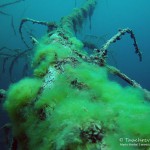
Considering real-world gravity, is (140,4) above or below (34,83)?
above

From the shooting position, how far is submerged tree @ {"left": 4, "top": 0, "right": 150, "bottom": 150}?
126 centimetres

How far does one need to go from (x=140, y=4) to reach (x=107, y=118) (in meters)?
95.2

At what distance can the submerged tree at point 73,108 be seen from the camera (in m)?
1.26

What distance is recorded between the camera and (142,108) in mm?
1470

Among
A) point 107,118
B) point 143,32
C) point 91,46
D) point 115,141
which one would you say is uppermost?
point 143,32

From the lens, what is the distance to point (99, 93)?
5.57ft

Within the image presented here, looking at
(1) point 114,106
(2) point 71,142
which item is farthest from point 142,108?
(2) point 71,142

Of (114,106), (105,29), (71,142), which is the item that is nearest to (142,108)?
(114,106)

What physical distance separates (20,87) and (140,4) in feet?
310

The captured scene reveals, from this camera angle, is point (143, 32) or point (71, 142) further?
point (143, 32)

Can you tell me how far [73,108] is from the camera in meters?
1.47

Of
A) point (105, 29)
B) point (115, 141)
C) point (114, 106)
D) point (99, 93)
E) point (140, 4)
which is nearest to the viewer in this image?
point (115, 141)

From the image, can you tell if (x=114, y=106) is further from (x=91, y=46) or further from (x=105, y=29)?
(x=105, y=29)

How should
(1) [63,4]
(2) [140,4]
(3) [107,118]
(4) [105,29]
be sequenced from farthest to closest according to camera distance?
(1) [63,4] < (2) [140,4] < (4) [105,29] < (3) [107,118]
